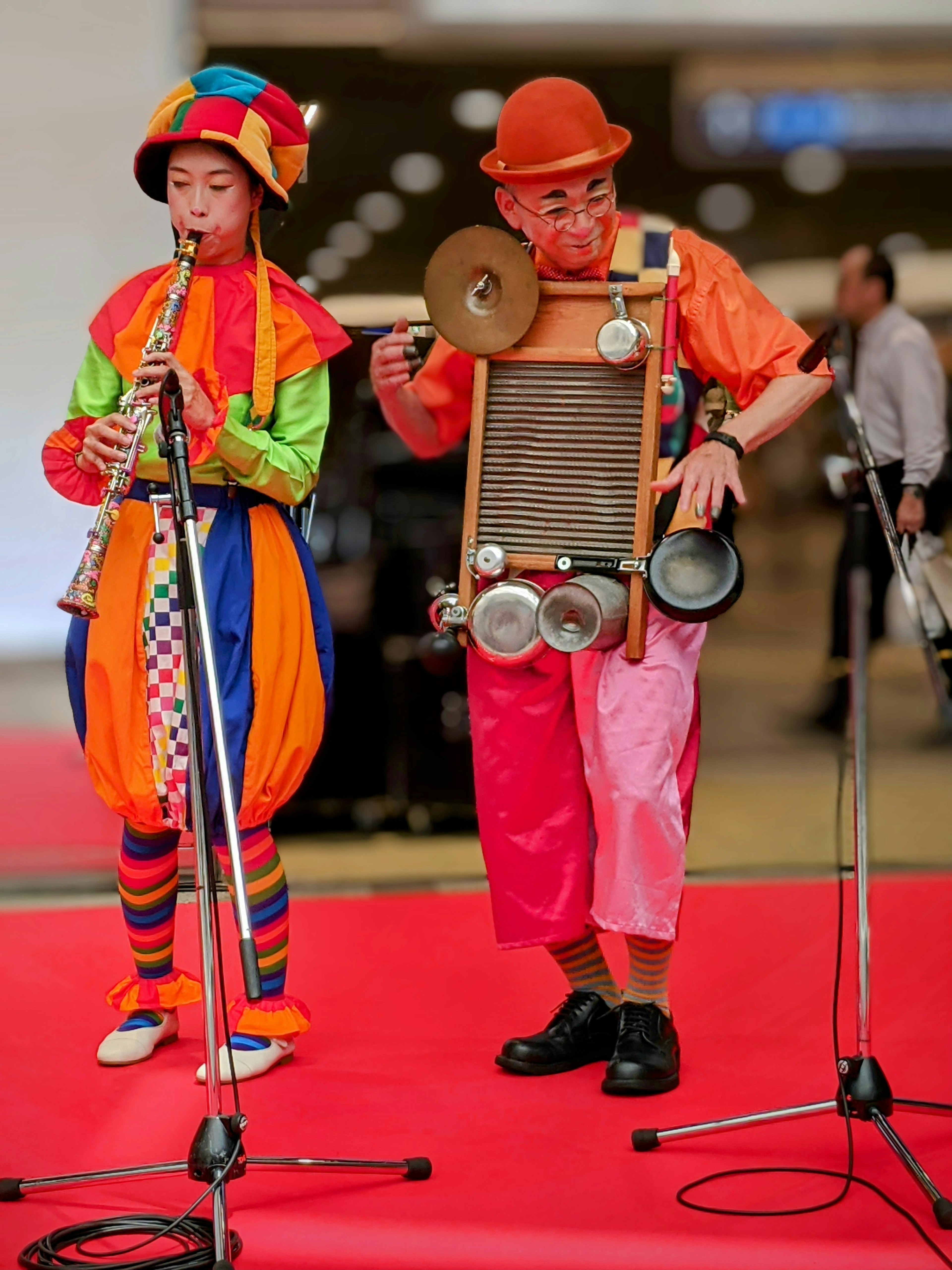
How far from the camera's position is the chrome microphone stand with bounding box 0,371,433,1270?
2.10 meters

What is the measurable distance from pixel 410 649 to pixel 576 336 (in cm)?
266

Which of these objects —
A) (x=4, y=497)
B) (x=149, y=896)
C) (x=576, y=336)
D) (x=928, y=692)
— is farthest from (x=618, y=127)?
(x=928, y=692)

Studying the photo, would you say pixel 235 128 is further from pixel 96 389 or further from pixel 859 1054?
pixel 859 1054

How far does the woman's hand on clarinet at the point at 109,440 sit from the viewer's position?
2.63 meters

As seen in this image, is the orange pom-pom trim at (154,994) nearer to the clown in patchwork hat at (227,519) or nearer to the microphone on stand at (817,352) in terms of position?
the clown in patchwork hat at (227,519)

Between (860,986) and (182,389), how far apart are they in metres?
1.45

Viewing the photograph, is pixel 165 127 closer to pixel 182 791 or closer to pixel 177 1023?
pixel 182 791

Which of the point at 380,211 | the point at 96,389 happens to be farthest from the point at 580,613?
the point at 380,211

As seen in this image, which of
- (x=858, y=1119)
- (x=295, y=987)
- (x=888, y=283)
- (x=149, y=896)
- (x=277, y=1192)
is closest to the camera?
(x=277, y=1192)

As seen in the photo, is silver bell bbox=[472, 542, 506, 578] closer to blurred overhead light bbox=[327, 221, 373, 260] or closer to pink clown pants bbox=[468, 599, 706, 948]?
pink clown pants bbox=[468, 599, 706, 948]

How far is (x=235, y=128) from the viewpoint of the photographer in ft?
9.15

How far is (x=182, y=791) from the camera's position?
9.47 ft

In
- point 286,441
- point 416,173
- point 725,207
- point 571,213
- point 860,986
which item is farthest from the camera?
point 725,207

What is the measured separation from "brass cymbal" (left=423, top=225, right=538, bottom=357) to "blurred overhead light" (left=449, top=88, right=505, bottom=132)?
144 inches
